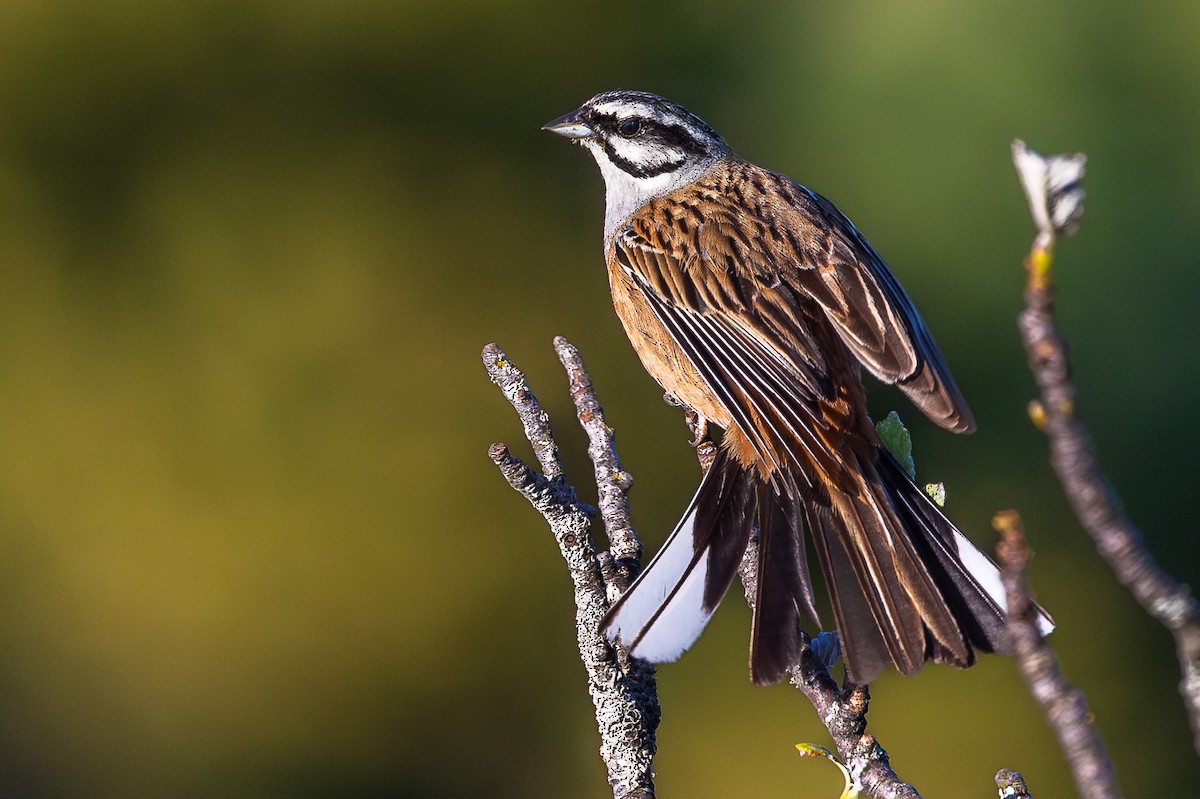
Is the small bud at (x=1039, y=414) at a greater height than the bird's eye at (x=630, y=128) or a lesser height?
lesser

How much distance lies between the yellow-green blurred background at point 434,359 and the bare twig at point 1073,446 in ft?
10.5

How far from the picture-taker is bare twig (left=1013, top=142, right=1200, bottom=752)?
96 centimetres

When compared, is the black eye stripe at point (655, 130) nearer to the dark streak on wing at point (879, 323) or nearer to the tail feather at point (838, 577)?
the dark streak on wing at point (879, 323)

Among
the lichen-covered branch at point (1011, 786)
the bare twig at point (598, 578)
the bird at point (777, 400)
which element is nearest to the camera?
the lichen-covered branch at point (1011, 786)

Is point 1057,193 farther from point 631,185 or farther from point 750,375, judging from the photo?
point 631,185

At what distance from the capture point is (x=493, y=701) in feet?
13.7

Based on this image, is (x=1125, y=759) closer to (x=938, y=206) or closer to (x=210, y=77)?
Answer: (x=938, y=206)

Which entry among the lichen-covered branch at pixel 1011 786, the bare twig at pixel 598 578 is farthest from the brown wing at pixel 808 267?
the lichen-covered branch at pixel 1011 786

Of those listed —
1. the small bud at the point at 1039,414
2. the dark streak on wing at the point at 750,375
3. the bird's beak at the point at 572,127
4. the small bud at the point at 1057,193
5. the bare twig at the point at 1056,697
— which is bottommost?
the bare twig at the point at 1056,697

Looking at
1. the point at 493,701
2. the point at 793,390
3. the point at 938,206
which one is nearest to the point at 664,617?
the point at 793,390

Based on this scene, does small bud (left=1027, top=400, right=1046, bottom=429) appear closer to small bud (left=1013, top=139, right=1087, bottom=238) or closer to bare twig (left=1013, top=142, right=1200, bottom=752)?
bare twig (left=1013, top=142, right=1200, bottom=752)

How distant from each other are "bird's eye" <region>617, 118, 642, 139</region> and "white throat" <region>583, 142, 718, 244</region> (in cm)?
8

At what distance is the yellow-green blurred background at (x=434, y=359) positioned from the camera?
164 inches

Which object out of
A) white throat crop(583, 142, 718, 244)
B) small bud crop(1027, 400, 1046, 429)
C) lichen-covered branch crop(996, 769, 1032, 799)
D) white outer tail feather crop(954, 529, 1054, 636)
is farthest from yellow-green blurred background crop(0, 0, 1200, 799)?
small bud crop(1027, 400, 1046, 429)
